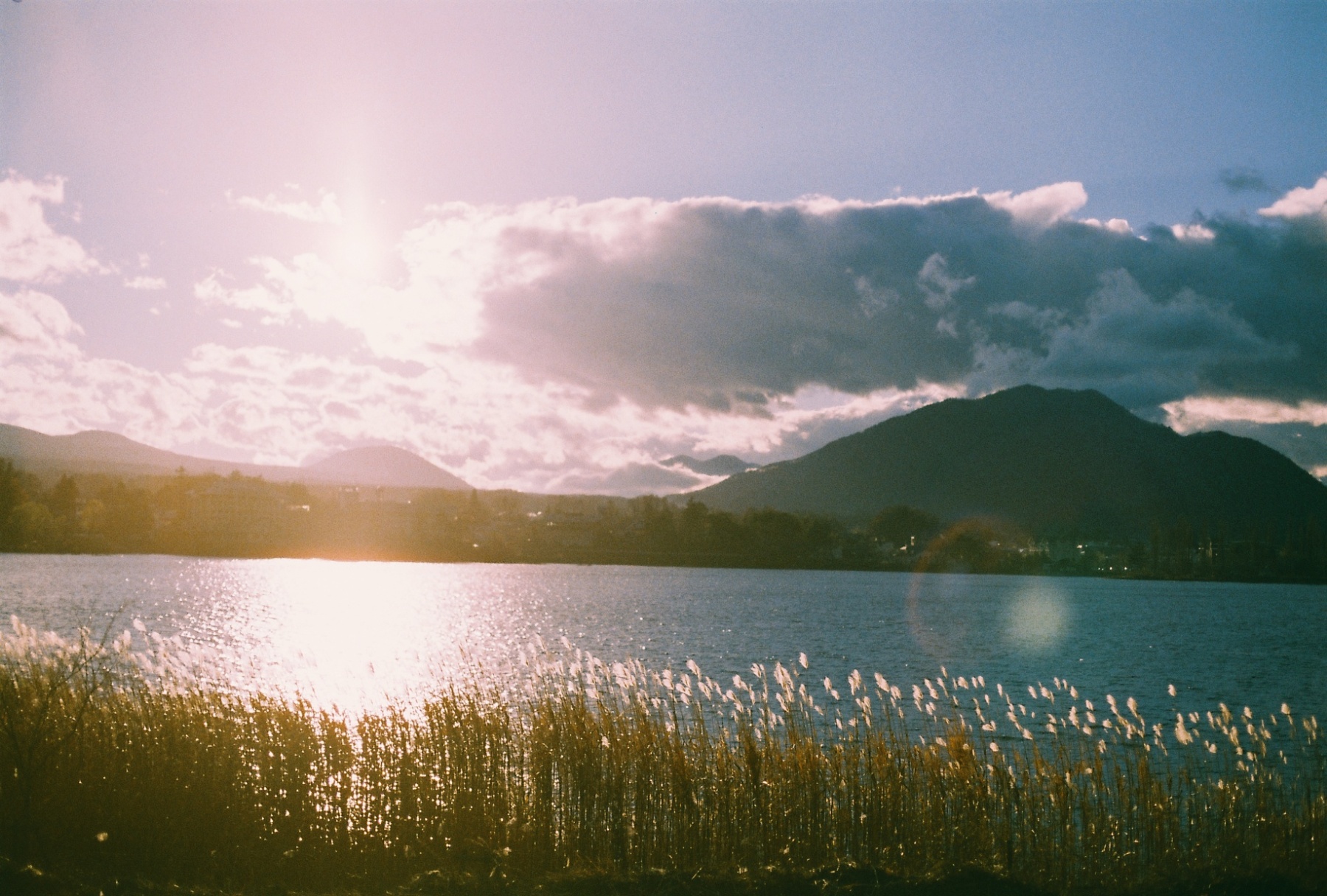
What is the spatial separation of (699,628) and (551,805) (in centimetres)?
6260

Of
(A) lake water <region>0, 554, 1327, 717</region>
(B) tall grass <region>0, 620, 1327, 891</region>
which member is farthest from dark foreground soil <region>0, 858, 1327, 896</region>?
(A) lake water <region>0, 554, 1327, 717</region>

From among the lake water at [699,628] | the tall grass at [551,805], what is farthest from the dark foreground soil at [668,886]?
the lake water at [699,628]

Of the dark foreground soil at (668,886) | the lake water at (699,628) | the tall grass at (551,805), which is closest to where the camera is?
the dark foreground soil at (668,886)

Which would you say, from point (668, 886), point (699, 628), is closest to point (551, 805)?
point (668, 886)

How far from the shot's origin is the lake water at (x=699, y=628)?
51.4 metres

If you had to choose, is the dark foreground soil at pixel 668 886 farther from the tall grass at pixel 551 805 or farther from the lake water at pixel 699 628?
the lake water at pixel 699 628

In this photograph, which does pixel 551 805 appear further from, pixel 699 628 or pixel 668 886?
pixel 699 628

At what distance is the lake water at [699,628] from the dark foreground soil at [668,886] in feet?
14.1

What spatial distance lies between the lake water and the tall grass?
2.83m

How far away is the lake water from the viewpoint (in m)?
51.4

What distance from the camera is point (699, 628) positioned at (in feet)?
256

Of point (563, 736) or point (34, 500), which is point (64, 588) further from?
point (34, 500)

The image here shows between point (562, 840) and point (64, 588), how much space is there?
307 feet

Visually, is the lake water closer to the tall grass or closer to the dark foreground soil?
the tall grass
